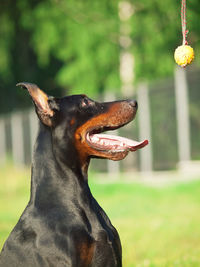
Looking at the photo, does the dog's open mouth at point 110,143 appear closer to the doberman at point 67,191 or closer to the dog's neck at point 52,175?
the doberman at point 67,191

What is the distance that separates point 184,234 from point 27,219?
13.4 ft

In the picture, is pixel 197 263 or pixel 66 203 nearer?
pixel 66 203

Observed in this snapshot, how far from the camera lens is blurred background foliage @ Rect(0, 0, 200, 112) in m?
18.8

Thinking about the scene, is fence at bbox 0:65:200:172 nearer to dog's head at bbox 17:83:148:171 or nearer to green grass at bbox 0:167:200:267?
green grass at bbox 0:167:200:267

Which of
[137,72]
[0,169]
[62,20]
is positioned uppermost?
[62,20]

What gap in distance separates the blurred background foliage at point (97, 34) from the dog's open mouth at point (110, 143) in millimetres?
11819

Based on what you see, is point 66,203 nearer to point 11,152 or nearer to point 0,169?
Result: point 0,169

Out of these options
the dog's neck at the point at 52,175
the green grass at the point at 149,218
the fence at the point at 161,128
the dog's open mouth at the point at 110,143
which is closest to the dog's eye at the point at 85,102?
the dog's open mouth at the point at 110,143

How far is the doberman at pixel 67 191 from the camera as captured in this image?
12.7ft

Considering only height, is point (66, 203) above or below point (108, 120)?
below

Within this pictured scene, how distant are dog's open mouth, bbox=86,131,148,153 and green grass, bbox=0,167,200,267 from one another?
184cm

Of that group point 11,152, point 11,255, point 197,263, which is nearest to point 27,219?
point 11,255

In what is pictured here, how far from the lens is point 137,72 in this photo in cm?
2064

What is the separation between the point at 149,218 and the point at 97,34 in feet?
38.4
